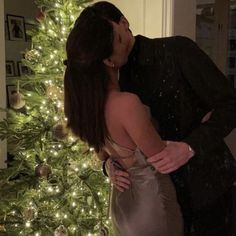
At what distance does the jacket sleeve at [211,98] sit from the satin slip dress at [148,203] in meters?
0.17

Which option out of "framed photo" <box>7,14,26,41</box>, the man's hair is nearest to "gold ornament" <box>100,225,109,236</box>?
the man's hair

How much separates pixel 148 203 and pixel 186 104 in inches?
14.9

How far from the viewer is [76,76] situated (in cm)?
140

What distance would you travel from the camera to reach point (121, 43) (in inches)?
56.2

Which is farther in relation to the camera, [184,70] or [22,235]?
[22,235]

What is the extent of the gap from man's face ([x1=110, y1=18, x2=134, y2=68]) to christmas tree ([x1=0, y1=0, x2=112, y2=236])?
74 cm

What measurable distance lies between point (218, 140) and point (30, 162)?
124 cm

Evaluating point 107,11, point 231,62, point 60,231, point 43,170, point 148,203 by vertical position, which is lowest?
point 60,231

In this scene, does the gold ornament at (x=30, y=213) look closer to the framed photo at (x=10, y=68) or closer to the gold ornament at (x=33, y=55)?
the gold ornament at (x=33, y=55)

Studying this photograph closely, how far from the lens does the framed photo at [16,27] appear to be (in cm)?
469

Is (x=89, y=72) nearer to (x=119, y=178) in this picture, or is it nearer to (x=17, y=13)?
(x=119, y=178)

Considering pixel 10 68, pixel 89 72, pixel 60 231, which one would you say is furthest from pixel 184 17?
pixel 10 68

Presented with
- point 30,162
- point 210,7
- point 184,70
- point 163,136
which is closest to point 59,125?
point 30,162

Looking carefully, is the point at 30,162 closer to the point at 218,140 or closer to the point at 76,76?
the point at 76,76
